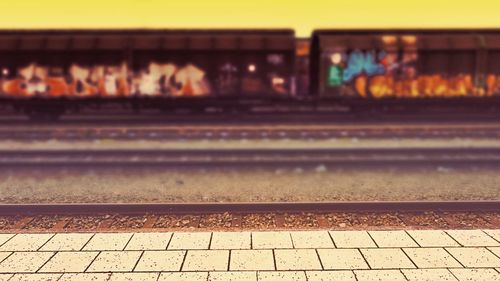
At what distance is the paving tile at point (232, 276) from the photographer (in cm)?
355

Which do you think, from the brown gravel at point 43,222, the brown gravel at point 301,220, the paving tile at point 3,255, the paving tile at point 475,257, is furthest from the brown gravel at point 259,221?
the paving tile at point 3,255

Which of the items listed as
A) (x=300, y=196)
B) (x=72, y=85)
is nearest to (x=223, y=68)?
(x=72, y=85)

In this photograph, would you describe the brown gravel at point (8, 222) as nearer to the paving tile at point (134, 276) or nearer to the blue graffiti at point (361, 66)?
the paving tile at point (134, 276)

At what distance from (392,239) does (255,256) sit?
1718 mm

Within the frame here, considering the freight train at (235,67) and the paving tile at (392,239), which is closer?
the paving tile at (392,239)

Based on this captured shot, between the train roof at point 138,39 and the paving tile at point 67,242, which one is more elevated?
the train roof at point 138,39

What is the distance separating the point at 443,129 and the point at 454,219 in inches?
279

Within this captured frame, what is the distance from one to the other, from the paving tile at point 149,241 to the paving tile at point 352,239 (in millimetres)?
2045

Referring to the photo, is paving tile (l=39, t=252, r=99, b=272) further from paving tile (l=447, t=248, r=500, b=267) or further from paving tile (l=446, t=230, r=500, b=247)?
paving tile (l=446, t=230, r=500, b=247)

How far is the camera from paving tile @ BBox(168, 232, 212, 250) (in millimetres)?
4254

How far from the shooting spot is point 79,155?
871cm

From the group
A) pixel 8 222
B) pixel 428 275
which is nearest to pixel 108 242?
pixel 8 222

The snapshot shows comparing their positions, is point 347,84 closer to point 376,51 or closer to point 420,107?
point 376,51

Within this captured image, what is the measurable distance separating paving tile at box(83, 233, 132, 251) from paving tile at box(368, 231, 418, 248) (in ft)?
9.93
